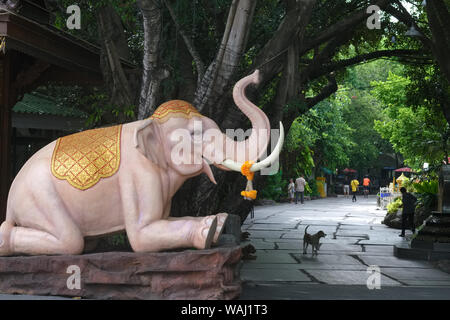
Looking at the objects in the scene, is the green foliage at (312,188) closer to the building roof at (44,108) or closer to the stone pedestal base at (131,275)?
the building roof at (44,108)

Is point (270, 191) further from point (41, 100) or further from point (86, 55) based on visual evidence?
point (86, 55)

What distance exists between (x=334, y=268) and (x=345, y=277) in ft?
2.92

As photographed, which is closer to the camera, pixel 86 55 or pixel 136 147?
pixel 136 147

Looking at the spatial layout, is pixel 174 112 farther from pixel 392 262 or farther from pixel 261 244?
pixel 261 244

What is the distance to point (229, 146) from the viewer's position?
15.1 ft

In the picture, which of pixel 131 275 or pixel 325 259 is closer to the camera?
pixel 131 275

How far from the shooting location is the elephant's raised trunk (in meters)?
4.42

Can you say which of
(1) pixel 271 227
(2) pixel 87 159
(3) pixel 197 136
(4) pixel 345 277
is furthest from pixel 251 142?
(1) pixel 271 227

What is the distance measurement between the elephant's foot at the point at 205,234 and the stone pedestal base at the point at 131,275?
0.37 ft

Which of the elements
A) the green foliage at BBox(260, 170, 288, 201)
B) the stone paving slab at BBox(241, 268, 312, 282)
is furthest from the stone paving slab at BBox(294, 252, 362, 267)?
the green foliage at BBox(260, 170, 288, 201)

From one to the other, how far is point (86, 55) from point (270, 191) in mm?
19980

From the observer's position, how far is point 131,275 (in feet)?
14.1

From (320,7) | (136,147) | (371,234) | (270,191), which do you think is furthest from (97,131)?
(270,191)

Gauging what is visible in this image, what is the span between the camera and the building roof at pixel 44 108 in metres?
10.1
